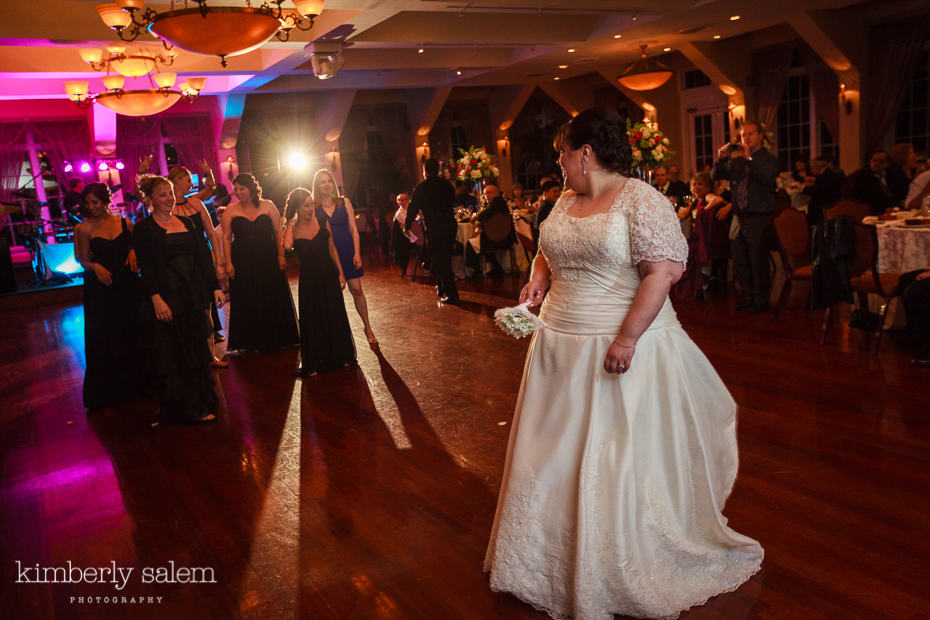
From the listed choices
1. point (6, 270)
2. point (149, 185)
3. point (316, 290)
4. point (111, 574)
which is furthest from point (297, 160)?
point (111, 574)

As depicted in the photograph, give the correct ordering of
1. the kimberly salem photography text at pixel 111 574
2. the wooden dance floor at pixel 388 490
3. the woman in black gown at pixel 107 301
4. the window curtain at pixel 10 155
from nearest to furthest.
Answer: the wooden dance floor at pixel 388 490 < the kimberly salem photography text at pixel 111 574 < the woman in black gown at pixel 107 301 < the window curtain at pixel 10 155

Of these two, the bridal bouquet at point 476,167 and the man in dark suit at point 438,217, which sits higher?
the bridal bouquet at point 476,167

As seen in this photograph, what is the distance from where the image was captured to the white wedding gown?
226cm

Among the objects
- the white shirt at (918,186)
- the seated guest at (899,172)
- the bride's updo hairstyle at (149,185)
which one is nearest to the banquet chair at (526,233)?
the white shirt at (918,186)

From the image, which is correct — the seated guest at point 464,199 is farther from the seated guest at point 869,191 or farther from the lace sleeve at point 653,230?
the lace sleeve at point 653,230

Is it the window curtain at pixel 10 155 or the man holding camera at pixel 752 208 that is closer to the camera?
the man holding camera at pixel 752 208

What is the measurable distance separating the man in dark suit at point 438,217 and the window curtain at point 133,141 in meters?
9.76

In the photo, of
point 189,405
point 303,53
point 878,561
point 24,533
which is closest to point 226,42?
point 189,405

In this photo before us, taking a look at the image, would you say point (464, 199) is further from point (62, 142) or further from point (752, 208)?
point (62, 142)

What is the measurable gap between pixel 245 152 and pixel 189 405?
42.2 feet

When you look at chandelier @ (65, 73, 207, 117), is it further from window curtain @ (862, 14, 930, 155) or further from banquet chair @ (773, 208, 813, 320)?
window curtain @ (862, 14, 930, 155)

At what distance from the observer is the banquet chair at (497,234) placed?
9.16 metres

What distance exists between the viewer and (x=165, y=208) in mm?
4547

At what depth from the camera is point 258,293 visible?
250 inches
